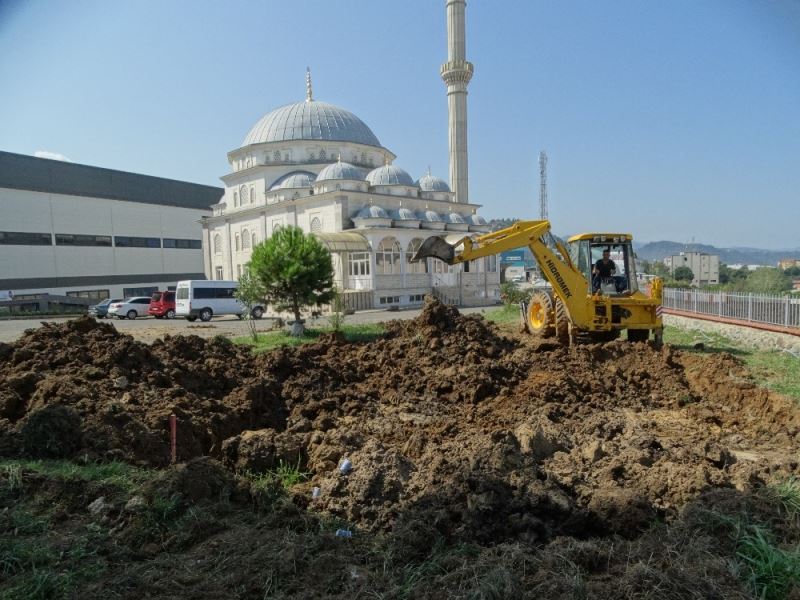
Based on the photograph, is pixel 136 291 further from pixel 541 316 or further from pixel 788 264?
pixel 788 264

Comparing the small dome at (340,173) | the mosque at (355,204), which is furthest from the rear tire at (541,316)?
the small dome at (340,173)

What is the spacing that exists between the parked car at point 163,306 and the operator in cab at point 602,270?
71.7 ft

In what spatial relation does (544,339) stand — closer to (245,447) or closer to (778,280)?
(245,447)

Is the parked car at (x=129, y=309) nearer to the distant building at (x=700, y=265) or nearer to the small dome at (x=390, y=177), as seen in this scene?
the small dome at (x=390, y=177)

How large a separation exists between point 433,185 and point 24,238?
32987mm

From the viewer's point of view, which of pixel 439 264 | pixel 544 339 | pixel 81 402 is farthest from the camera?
pixel 439 264

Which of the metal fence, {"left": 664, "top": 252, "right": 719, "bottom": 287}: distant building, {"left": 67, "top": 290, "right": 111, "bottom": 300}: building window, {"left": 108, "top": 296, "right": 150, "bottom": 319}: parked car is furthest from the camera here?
{"left": 664, "top": 252, "right": 719, "bottom": 287}: distant building

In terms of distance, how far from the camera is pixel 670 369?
9.27 m

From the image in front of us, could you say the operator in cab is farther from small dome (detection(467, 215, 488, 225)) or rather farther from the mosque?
small dome (detection(467, 215, 488, 225))

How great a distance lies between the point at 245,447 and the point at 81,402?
2.20 metres

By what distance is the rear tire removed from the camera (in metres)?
12.2

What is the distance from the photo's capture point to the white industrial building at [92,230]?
41.6 m

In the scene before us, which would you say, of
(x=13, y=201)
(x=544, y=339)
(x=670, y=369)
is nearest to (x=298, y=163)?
(x=13, y=201)

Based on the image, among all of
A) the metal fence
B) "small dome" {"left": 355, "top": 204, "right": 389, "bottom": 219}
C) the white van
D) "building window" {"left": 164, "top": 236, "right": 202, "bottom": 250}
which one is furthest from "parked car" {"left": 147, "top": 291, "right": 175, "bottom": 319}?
"building window" {"left": 164, "top": 236, "right": 202, "bottom": 250}
